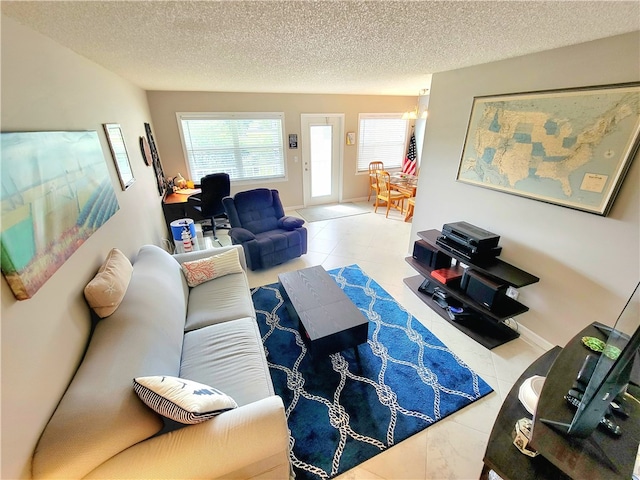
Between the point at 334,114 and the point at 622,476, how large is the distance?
18.2 feet

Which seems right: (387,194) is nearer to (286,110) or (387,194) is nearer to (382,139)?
(382,139)

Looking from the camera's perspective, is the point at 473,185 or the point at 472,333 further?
the point at 473,185

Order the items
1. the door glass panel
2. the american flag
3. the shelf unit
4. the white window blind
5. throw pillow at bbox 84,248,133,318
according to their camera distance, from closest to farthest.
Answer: throw pillow at bbox 84,248,133,318
the shelf unit
the door glass panel
the white window blind
the american flag

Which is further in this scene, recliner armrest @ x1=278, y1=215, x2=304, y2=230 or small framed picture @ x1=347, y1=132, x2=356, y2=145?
small framed picture @ x1=347, y1=132, x2=356, y2=145

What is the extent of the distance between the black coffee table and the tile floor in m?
0.68

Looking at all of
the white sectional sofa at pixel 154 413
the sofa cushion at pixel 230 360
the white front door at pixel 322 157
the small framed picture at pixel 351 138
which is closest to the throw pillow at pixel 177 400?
the white sectional sofa at pixel 154 413

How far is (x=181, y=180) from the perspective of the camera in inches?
182

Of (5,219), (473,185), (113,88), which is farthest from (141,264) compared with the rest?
(473,185)

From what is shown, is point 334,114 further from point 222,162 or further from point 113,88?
point 113,88

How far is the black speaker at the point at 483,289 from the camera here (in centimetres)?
215

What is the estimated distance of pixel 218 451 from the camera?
105cm

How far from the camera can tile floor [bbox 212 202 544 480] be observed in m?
1.48

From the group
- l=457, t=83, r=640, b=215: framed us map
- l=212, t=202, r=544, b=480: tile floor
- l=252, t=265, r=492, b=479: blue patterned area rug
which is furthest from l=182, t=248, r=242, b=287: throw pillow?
l=457, t=83, r=640, b=215: framed us map

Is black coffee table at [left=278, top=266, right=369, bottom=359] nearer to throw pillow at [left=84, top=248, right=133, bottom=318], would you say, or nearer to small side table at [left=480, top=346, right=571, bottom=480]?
small side table at [left=480, top=346, right=571, bottom=480]
